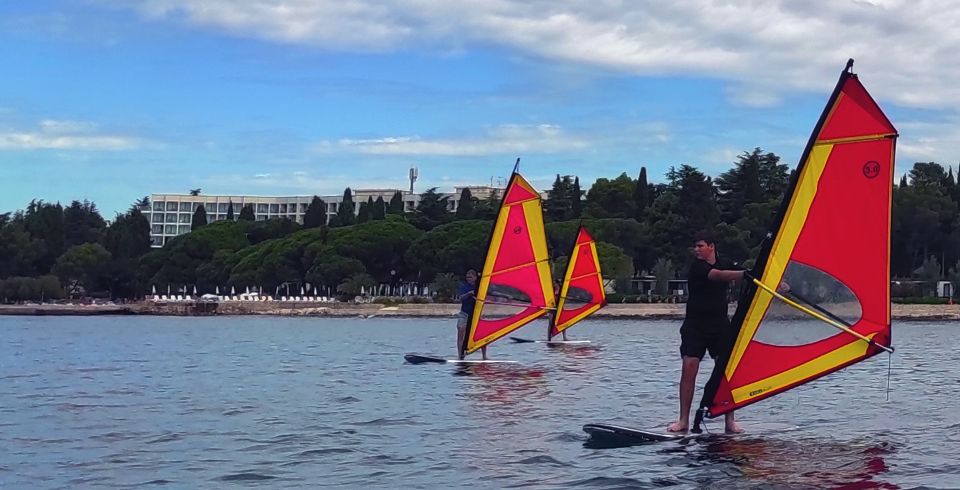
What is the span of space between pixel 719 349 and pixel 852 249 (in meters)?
1.82

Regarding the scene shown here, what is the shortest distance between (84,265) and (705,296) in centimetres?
14572

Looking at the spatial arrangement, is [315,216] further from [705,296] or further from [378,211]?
[705,296]

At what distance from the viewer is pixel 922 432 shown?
47.0 feet

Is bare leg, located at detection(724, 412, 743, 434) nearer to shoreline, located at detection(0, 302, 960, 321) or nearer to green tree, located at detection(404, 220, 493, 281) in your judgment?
shoreline, located at detection(0, 302, 960, 321)

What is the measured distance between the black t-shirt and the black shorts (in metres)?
0.05

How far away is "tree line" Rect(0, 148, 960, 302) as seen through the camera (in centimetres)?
11075

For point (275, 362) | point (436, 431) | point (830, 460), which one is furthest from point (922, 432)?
point (275, 362)

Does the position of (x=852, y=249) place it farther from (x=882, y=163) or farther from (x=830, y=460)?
(x=830, y=460)

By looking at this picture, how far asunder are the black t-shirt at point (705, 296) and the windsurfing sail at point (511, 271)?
13721 millimetres

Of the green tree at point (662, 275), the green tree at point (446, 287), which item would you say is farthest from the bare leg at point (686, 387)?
the green tree at point (446, 287)

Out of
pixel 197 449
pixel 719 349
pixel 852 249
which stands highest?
pixel 852 249

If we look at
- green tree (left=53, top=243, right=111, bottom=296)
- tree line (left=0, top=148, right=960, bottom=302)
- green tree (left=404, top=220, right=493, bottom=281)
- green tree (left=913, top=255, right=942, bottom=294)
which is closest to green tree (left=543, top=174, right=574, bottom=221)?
tree line (left=0, top=148, right=960, bottom=302)

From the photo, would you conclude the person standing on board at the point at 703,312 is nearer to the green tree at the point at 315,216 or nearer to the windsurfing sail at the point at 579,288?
the windsurfing sail at the point at 579,288

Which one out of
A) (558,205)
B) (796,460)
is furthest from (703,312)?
(558,205)
